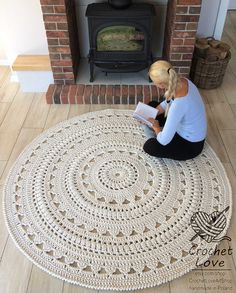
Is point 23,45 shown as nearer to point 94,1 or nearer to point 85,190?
point 94,1

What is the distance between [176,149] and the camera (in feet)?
5.81

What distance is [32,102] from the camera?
7.93 ft

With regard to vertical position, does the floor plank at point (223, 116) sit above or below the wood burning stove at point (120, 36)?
below

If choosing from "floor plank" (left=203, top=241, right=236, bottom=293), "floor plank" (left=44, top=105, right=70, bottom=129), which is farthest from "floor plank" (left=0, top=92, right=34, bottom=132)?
"floor plank" (left=203, top=241, right=236, bottom=293)

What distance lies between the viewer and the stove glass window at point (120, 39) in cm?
230

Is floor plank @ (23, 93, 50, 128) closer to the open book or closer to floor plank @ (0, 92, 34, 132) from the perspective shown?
floor plank @ (0, 92, 34, 132)

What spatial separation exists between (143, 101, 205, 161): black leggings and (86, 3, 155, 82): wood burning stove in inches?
34.2

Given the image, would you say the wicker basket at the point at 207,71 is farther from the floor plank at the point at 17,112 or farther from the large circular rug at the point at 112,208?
the floor plank at the point at 17,112

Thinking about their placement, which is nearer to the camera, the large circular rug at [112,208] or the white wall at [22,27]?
the large circular rug at [112,208]

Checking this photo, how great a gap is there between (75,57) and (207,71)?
1.15 metres

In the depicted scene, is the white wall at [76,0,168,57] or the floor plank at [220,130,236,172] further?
the white wall at [76,0,168,57]

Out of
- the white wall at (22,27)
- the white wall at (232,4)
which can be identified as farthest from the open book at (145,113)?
the white wall at (232,4)

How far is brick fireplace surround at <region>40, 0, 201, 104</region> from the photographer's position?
2139mm

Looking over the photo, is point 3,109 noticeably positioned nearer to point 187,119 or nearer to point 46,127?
point 46,127
